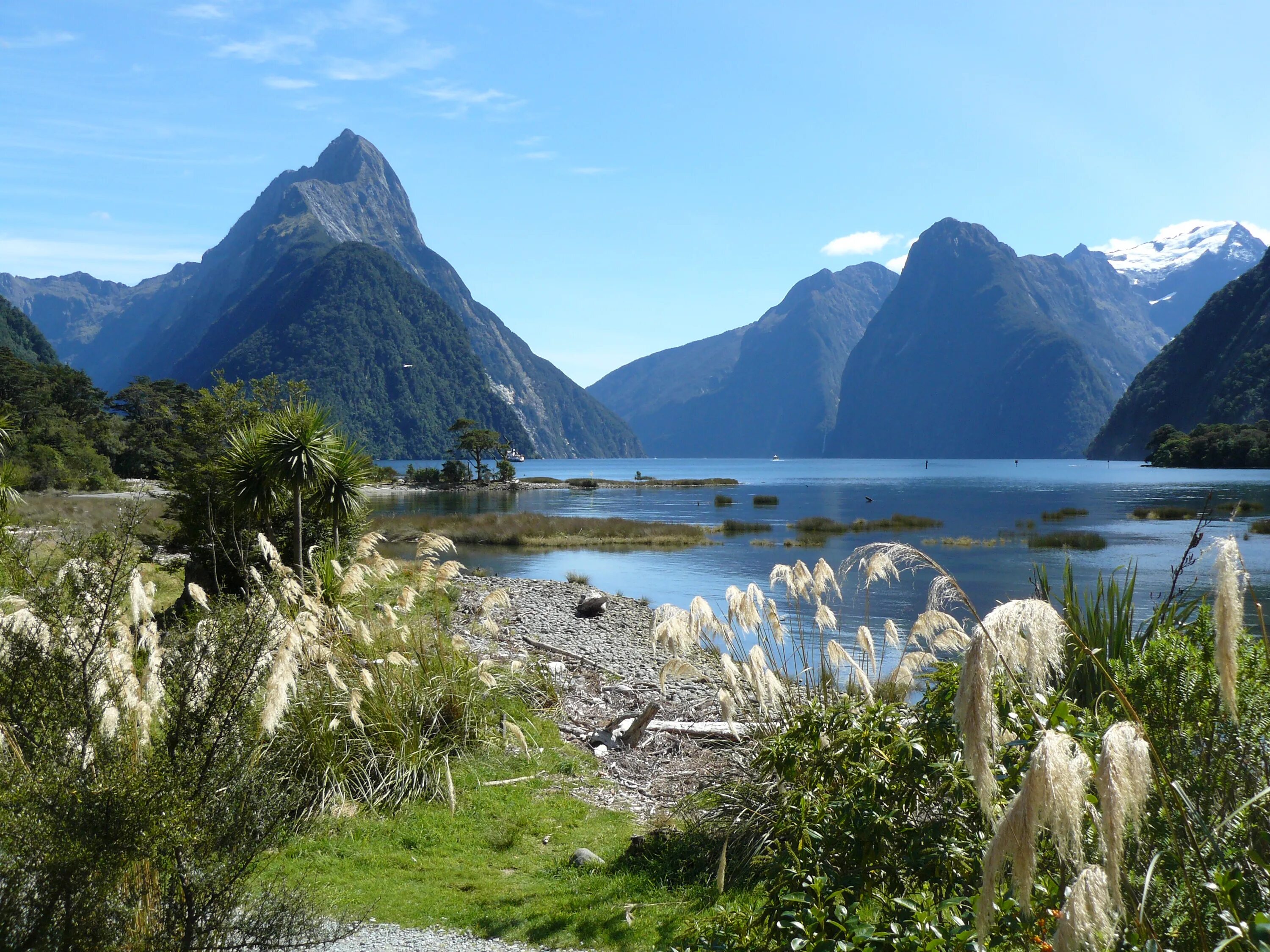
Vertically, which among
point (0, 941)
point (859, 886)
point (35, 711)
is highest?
point (35, 711)

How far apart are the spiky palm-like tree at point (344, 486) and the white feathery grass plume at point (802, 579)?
9.67 metres

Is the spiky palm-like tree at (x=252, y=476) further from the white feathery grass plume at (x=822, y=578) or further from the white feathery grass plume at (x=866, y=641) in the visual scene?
the white feathery grass plume at (x=866, y=641)

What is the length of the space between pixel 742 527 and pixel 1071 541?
53.7 feet

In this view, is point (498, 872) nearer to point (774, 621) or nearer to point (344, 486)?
point (774, 621)

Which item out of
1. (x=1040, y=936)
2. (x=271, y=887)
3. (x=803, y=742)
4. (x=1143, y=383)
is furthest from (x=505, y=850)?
(x=1143, y=383)

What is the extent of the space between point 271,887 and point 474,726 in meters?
3.53

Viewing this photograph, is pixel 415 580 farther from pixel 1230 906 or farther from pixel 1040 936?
pixel 1230 906

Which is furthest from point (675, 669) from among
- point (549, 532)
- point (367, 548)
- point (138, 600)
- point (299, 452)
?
point (549, 532)

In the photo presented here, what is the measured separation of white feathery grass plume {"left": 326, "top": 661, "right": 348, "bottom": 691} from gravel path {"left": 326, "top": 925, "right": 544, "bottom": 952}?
184 centimetres

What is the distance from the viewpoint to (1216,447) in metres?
96.4

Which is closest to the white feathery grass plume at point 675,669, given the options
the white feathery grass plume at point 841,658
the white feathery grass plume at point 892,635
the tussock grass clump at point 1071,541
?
the white feathery grass plume at point 841,658

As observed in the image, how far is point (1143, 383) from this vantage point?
474ft

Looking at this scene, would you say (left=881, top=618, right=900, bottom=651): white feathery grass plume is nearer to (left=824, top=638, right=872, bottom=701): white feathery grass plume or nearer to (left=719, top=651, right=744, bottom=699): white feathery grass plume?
(left=824, top=638, right=872, bottom=701): white feathery grass plume

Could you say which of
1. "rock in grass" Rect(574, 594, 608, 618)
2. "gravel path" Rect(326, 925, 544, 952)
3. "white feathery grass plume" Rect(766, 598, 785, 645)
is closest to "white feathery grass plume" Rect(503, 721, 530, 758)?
"gravel path" Rect(326, 925, 544, 952)
